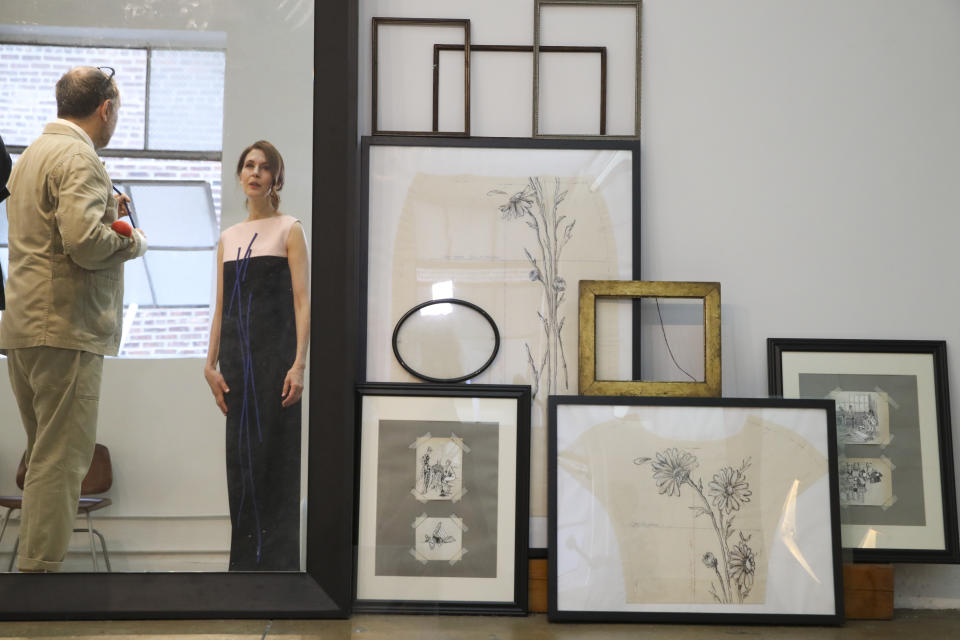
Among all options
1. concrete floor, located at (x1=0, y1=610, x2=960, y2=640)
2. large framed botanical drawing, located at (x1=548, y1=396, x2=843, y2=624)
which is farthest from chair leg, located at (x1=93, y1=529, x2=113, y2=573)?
large framed botanical drawing, located at (x1=548, y1=396, x2=843, y2=624)

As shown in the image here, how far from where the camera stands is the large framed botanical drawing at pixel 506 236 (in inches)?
92.5

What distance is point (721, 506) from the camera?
7.27ft

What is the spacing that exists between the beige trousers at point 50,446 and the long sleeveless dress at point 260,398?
0.37 metres

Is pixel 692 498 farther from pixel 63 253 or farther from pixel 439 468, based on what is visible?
pixel 63 253

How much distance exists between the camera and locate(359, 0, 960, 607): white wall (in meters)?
2.41

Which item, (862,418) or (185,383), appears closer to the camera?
(185,383)

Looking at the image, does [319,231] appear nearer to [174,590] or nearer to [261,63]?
[261,63]

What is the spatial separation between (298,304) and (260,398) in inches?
10.3

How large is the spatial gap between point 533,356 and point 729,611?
2.70 feet

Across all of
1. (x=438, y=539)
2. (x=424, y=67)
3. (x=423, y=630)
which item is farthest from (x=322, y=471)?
(x=424, y=67)

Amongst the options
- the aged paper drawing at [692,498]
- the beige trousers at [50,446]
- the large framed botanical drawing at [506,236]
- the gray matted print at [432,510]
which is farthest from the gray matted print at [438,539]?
the beige trousers at [50,446]

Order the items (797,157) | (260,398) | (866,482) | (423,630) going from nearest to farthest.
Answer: (423,630)
(260,398)
(866,482)
(797,157)

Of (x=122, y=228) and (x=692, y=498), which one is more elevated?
(x=122, y=228)

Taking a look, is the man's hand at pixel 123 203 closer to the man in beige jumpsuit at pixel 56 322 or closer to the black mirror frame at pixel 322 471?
the man in beige jumpsuit at pixel 56 322
